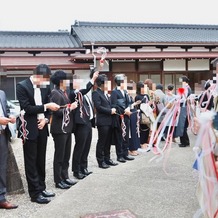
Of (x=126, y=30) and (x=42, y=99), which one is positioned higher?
(x=126, y=30)

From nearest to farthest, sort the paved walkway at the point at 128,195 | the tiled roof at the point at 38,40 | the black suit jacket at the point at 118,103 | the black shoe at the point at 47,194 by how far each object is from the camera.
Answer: the paved walkway at the point at 128,195 → the black shoe at the point at 47,194 → the black suit jacket at the point at 118,103 → the tiled roof at the point at 38,40

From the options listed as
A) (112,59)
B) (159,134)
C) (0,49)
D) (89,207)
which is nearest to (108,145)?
(89,207)

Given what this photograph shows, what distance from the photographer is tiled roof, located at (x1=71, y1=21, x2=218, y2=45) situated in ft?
53.1

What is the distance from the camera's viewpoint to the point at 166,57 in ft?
43.4

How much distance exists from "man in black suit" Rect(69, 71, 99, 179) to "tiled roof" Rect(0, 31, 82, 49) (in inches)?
397

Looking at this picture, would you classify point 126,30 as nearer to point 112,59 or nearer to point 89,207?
point 112,59

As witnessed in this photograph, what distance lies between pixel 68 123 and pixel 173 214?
2.02m

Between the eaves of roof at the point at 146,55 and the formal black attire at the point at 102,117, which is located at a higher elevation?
the eaves of roof at the point at 146,55

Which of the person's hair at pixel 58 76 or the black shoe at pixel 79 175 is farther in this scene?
the black shoe at pixel 79 175

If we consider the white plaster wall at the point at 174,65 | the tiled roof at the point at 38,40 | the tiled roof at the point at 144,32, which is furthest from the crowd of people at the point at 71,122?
the tiled roof at the point at 144,32

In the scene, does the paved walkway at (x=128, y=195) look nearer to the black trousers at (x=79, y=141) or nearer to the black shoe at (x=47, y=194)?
the black shoe at (x=47, y=194)

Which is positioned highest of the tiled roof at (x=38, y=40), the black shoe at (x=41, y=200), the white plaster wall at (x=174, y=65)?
the tiled roof at (x=38, y=40)

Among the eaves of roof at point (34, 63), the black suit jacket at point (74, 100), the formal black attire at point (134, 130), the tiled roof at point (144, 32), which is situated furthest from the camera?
the tiled roof at point (144, 32)

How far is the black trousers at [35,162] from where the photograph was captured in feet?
13.9
